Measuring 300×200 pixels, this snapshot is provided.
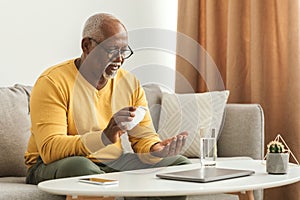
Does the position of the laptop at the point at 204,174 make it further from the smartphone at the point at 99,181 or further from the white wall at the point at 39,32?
the white wall at the point at 39,32

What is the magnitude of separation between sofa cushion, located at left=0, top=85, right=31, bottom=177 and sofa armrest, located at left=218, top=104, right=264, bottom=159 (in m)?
1.10

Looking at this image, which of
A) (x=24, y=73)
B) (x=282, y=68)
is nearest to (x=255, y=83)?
(x=282, y=68)

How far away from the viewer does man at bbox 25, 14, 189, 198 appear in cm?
204

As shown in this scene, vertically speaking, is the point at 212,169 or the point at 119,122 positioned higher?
the point at 119,122

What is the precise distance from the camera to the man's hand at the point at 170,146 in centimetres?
199

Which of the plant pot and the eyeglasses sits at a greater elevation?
the eyeglasses

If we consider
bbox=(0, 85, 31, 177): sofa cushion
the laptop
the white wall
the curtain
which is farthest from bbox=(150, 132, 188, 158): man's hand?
the curtain

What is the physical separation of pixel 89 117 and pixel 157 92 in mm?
1115

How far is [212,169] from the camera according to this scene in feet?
6.54

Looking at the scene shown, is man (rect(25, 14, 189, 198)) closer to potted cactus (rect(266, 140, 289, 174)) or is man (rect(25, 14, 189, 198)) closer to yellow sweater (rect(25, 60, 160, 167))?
yellow sweater (rect(25, 60, 160, 167))

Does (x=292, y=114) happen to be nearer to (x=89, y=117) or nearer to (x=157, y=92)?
(x=157, y=92)

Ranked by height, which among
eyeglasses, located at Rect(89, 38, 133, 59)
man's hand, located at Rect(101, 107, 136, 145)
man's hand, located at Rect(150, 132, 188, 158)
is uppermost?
eyeglasses, located at Rect(89, 38, 133, 59)

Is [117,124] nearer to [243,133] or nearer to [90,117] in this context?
[90,117]

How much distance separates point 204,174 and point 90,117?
1.96 ft
